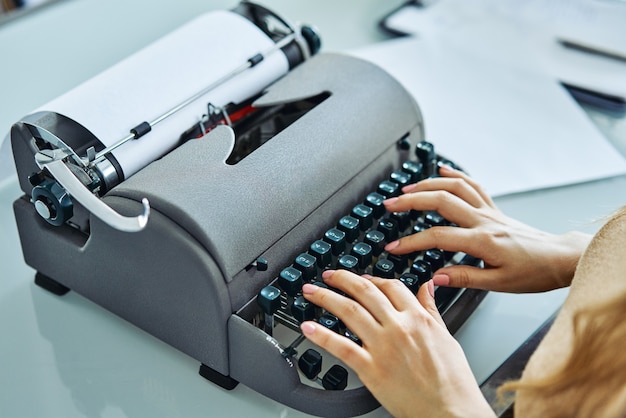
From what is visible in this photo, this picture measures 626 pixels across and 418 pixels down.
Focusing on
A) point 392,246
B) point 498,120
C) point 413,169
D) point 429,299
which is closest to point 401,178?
point 413,169

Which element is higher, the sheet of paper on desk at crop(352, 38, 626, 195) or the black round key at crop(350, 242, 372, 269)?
the black round key at crop(350, 242, 372, 269)

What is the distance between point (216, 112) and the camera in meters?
1.29

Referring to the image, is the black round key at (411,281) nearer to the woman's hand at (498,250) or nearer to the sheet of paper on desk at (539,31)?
the woman's hand at (498,250)

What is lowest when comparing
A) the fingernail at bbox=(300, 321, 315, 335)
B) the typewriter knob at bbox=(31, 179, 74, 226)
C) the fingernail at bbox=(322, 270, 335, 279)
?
the fingernail at bbox=(300, 321, 315, 335)

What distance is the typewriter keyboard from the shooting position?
107cm

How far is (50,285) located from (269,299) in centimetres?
43

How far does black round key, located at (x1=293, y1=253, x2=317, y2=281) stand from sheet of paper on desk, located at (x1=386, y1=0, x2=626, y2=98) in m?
0.95

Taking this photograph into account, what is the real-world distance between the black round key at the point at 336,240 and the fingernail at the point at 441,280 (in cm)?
14

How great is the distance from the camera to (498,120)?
172 centimetres

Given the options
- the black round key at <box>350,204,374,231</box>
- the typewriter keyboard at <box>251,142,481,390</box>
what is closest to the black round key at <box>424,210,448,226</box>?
the typewriter keyboard at <box>251,142,481,390</box>

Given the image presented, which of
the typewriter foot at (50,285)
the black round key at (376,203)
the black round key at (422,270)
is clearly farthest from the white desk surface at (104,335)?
the black round key at (376,203)

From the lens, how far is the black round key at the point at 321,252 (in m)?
1.15

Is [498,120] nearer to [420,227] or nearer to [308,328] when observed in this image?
[420,227]

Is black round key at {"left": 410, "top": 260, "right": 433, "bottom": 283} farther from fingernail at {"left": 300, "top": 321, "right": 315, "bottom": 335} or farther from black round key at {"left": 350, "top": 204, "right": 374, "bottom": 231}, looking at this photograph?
fingernail at {"left": 300, "top": 321, "right": 315, "bottom": 335}
